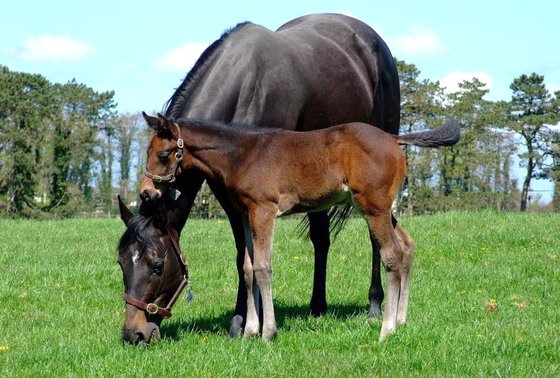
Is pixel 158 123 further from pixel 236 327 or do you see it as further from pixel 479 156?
pixel 479 156

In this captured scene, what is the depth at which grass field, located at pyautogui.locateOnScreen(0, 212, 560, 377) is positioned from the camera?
16.9ft

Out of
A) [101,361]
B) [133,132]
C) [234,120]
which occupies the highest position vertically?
[133,132]

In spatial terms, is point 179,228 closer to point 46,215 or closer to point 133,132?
point 46,215

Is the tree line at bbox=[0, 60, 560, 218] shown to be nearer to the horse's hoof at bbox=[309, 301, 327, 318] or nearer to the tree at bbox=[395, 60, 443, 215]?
the tree at bbox=[395, 60, 443, 215]

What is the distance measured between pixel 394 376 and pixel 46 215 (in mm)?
38505

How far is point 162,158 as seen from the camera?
5852 mm

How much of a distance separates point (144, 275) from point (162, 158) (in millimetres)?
947

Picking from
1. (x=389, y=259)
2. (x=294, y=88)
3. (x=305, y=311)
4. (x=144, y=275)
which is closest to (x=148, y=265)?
(x=144, y=275)

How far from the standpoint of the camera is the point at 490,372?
4766 mm

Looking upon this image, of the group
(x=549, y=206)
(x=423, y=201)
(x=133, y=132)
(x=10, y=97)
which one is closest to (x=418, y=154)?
(x=423, y=201)

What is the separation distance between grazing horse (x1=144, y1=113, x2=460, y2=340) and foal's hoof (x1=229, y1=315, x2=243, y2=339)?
12.3 inches

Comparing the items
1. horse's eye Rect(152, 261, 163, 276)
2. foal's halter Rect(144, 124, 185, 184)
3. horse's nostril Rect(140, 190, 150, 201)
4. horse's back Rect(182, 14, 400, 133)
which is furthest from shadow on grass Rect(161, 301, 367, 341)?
horse's back Rect(182, 14, 400, 133)

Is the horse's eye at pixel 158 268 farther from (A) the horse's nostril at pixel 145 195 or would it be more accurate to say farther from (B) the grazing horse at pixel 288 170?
(B) the grazing horse at pixel 288 170

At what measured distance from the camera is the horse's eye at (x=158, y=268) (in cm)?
611
